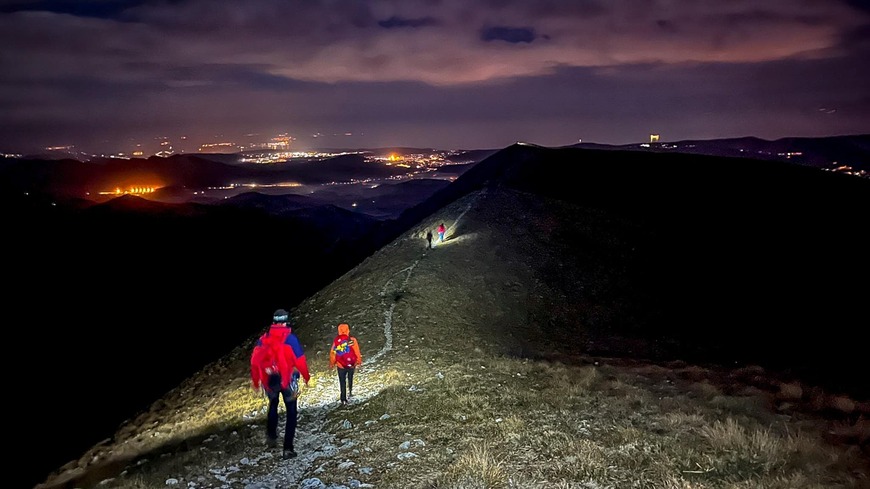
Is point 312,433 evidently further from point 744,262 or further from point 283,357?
point 744,262

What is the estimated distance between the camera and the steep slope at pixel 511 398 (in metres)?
7.18

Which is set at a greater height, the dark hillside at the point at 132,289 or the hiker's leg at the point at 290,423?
the hiker's leg at the point at 290,423

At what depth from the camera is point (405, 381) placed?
1284cm

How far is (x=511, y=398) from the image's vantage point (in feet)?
35.0

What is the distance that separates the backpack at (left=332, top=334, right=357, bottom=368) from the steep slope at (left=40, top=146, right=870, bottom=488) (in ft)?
3.61

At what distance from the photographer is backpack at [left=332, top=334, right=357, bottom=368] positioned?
10.9 metres

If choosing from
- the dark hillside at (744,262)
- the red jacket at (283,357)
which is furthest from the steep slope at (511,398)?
the red jacket at (283,357)

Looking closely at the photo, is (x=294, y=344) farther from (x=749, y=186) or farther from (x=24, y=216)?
(x=24, y=216)

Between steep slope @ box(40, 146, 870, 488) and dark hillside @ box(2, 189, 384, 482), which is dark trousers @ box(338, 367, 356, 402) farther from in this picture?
dark hillside @ box(2, 189, 384, 482)

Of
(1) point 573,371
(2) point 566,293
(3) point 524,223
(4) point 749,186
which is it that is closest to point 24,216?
(3) point 524,223

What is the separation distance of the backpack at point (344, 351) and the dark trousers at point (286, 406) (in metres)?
2.34

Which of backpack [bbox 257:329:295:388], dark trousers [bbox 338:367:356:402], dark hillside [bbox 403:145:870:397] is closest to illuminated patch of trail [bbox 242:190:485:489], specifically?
dark trousers [bbox 338:367:356:402]

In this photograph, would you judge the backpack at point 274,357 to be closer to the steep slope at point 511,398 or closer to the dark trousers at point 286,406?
the dark trousers at point 286,406

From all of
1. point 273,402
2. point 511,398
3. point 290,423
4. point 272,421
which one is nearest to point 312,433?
point 272,421
